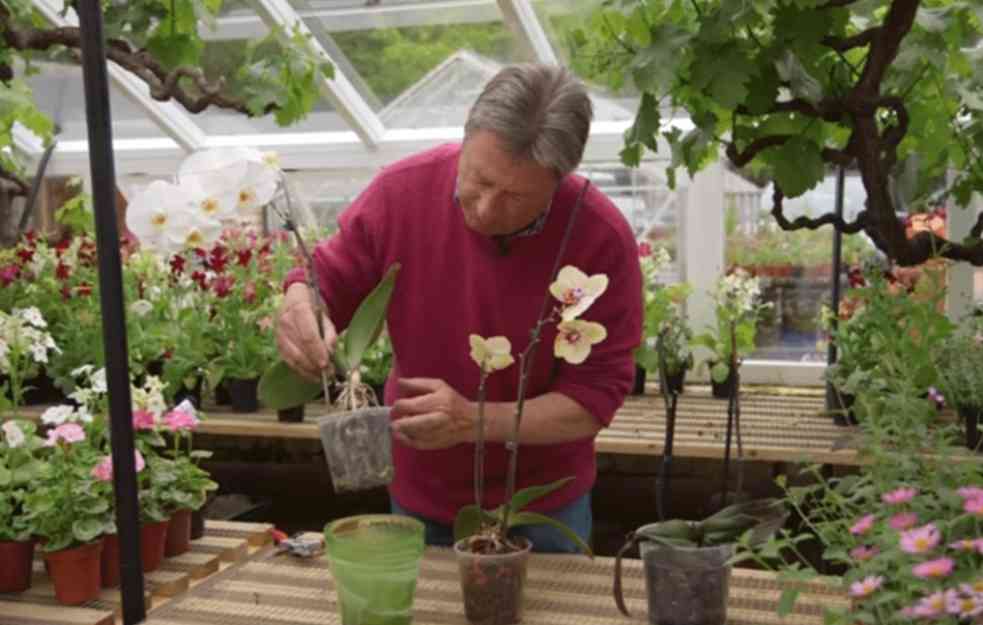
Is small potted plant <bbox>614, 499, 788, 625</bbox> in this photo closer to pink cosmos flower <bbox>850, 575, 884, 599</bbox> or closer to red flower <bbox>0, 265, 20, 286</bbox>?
pink cosmos flower <bbox>850, 575, 884, 599</bbox>

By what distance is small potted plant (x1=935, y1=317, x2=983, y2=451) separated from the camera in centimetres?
276

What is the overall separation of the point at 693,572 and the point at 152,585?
1.00 metres

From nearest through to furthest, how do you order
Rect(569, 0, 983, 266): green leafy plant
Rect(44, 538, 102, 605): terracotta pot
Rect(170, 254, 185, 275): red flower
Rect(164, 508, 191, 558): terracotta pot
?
Rect(569, 0, 983, 266): green leafy plant < Rect(44, 538, 102, 605): terracotta pot < Rect(164, 508, 191, 558): terracotta pot < Rect(170, 254, 185, 275): red flower

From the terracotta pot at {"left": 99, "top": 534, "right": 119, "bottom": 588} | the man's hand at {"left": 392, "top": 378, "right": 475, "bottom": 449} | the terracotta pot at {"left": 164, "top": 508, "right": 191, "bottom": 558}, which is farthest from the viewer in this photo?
the terracotta pot at {"left": 164, "top": 508, "right": 191, "bottom": 558}

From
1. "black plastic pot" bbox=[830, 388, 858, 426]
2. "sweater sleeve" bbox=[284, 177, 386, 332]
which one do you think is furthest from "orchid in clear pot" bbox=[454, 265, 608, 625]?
"black plastic pot" bbox=[830, 388, 858, 426]

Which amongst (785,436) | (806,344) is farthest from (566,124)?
(806,344)

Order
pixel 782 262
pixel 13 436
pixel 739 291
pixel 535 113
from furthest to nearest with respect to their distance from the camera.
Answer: pixel 782 262 → pixel 739 291 → pixel 13 436 → pixel 535 113

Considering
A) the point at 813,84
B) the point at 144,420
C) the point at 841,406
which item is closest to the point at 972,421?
the point at 841,406

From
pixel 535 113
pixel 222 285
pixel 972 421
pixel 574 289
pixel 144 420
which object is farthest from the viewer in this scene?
pixel 222 285

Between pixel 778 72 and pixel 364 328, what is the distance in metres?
0.76

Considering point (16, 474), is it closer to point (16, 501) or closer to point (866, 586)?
point (16, 501)

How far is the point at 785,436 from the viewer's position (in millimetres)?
3082

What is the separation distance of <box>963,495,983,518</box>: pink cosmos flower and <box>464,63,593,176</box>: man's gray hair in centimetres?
70

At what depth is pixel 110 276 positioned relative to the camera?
1.04 m
